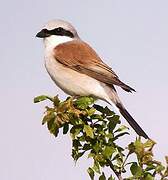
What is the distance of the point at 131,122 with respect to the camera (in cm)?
404

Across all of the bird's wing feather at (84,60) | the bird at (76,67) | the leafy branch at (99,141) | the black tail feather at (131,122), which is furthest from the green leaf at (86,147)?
the bird's wing feather at (84,60)

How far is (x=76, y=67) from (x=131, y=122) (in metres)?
1.01

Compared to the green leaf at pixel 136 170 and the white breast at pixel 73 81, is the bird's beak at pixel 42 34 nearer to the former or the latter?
the white breast at pixel 73 81

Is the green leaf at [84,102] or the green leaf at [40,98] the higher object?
the green leaf at [40,98]

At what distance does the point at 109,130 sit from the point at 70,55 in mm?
2443

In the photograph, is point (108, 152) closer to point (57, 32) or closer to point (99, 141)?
point (99, 141)

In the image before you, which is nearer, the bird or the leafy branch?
the leafy branch

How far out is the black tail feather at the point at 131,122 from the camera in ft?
12.5

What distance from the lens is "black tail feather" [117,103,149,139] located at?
3.82 meters

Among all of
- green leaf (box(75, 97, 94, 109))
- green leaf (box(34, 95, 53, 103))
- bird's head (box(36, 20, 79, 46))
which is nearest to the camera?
green leaf (box(34, 95, 53, 103))

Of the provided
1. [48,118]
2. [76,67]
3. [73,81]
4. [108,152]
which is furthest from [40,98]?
[76,67]

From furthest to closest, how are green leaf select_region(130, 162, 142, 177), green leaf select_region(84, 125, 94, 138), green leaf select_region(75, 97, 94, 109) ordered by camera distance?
green leaf select_region(75, 97, 94, 109)
green leaf select_region(84, 125, 94, 138)
green leaf select_region(130, 162, 142, 177)

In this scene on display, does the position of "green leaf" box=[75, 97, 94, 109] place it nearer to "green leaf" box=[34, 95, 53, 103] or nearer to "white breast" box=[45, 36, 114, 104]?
"green leaf" box=[34, 95, 53, 103]

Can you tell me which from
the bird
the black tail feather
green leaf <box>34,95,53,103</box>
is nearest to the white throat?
the bird
